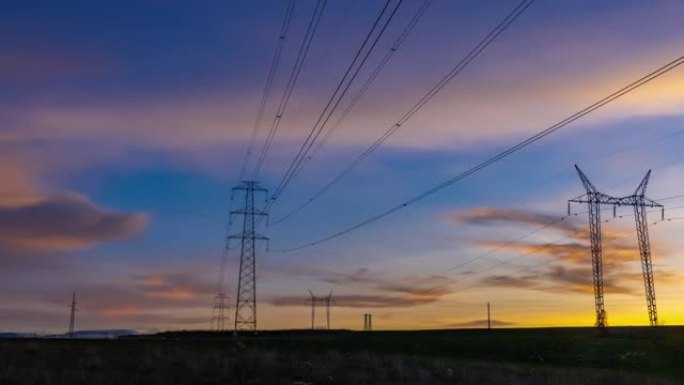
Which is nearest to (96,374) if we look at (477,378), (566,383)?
(477,378)

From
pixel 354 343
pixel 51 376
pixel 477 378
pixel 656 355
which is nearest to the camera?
pixel 51 376

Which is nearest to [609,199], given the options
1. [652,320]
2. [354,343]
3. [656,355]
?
[652,320]

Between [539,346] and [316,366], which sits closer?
[316,366]

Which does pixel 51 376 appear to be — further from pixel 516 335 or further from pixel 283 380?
pixel 516 335

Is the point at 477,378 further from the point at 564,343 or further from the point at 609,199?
the point at 609,199

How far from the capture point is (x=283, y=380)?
53125 mm

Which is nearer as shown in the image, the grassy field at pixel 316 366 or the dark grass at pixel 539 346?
the grassy field at pixel 316 366

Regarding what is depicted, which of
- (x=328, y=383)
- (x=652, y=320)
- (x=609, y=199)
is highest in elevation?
(x=609, y=199)

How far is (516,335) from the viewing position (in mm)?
97625

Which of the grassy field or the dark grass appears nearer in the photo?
the grassy field

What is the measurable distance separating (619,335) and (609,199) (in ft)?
62.0

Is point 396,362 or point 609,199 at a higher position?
point 609,199

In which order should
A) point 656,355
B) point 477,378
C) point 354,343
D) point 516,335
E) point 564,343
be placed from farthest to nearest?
point 516,335
point 354,343
point 564,343
point 656,355
point 477,378

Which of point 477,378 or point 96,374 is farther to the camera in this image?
point 477,378
